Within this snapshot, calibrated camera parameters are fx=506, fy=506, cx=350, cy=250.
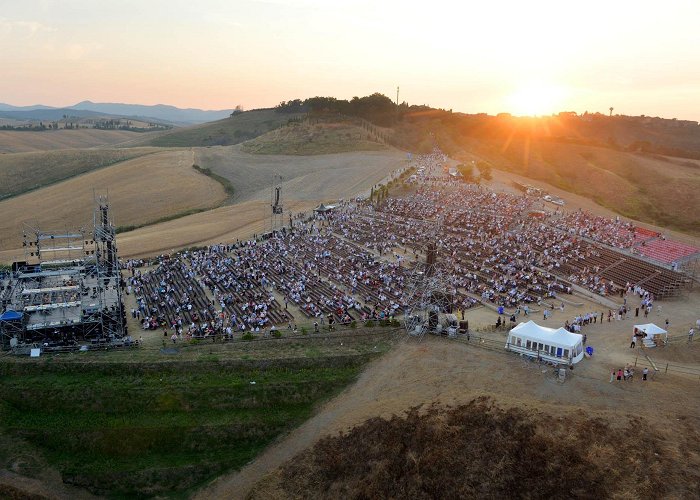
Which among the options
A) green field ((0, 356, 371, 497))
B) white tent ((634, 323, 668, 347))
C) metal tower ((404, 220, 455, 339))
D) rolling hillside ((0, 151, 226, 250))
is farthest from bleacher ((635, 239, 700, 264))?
rolling hillside ((0, 151, 226, 250))

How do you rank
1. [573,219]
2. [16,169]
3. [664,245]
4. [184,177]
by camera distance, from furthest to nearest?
[16,169] < [184,177] < [573,219] < [664,245]

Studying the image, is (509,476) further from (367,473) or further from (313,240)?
(313,240)

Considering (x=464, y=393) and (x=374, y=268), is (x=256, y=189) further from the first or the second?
(x=464, y=393)

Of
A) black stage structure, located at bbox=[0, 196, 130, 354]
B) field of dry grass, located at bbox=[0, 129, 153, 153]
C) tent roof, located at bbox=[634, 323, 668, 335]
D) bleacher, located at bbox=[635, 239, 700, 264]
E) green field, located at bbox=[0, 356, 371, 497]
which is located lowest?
green field, located at bbox=[0, 356, 371, 497]

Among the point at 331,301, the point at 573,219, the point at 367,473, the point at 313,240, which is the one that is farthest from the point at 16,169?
the point at 367,473

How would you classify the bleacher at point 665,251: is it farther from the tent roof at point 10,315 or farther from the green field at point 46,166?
the green field at point 46,166

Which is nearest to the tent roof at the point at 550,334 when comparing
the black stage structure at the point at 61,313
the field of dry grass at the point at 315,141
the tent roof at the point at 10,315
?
the black stage structure at the point at 61,313

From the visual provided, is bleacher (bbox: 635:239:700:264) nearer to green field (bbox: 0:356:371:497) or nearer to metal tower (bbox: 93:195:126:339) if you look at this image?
green field (bbox: 0:356:371:497)

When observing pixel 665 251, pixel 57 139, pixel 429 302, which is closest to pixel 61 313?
pixel 429 302
